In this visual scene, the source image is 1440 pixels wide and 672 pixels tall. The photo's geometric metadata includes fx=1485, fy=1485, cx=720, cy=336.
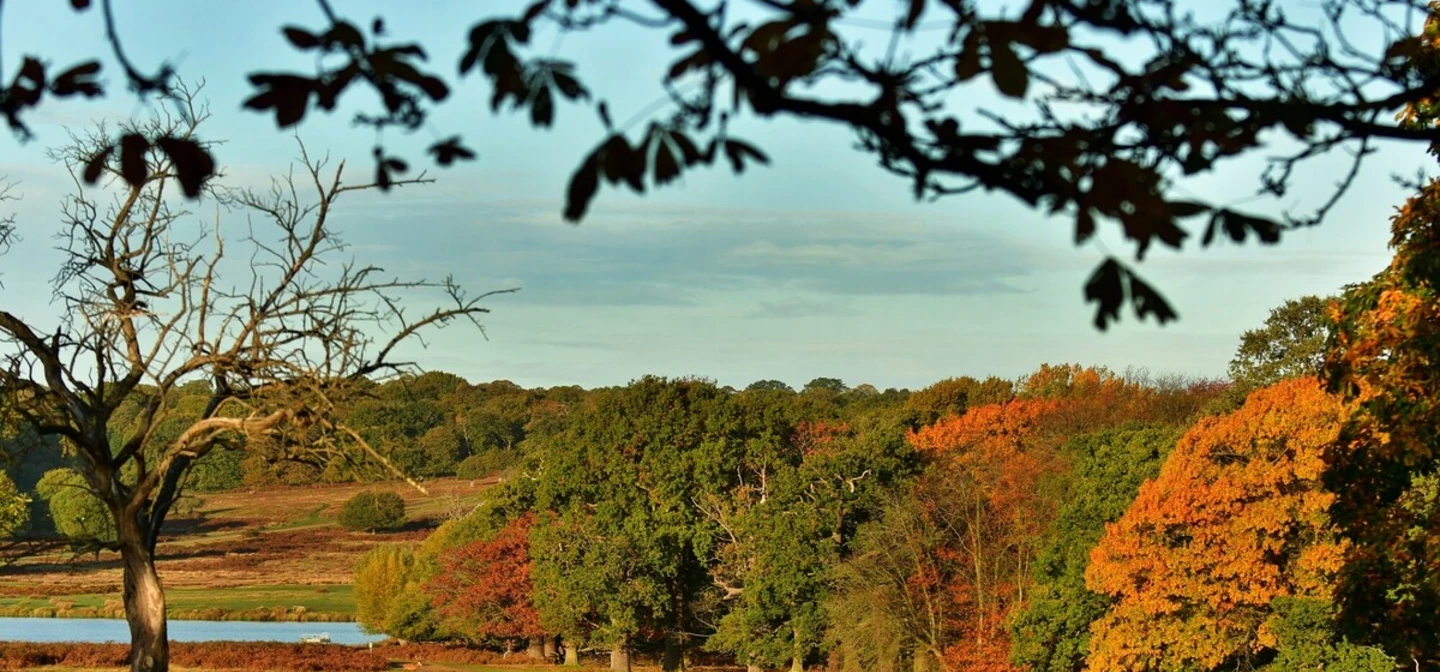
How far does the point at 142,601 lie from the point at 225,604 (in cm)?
6167

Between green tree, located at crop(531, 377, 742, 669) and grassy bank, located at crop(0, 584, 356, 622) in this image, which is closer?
green tree, located at crop(531, 377, 742, 669)

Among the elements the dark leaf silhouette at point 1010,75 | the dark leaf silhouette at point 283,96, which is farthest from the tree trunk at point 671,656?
the dark leaf silhouette at point 1010,75

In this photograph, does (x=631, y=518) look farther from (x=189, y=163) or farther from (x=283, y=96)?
(x=283, y=96)

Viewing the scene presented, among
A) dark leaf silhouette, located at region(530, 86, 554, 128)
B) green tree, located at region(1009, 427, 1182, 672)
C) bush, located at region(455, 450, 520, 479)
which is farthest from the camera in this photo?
bush, located at region(455, 450, 520, 479)

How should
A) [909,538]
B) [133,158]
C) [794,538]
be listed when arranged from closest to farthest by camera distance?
[133,158]
[909,538]
[794,538]

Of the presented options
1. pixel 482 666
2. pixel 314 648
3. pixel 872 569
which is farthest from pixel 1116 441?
pixel 314 648

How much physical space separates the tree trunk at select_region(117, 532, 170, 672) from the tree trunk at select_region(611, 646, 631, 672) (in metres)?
36.0

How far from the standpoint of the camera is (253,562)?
80.8m

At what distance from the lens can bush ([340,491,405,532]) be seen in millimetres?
88125

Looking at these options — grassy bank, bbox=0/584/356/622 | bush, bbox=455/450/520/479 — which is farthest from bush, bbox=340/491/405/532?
grassy bank, bbox=0/584/356/622

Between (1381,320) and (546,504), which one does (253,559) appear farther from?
(1381,320)

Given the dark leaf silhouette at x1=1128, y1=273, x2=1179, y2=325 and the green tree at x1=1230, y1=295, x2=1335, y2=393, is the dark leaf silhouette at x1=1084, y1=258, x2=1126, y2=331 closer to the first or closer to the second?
the dark leaf silhouette at x1=1128, y1=273, x2=1179, y2=325

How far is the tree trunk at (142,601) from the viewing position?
10500mm

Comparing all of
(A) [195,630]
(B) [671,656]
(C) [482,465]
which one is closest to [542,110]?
(B) [671,656]
